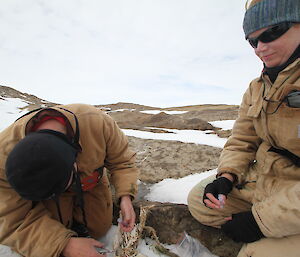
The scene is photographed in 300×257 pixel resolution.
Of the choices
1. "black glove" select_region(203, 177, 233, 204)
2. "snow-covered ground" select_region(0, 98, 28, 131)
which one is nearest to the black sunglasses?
"black glove" select_region(203, 177, 233, 204)

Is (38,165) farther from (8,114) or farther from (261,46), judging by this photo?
(8,114)

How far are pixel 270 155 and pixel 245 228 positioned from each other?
45 cm

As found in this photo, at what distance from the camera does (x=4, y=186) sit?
1.37 meters

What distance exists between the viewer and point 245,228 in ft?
4.53

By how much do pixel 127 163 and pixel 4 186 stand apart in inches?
31.2

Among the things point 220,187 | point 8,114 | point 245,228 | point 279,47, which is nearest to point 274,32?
point 279,47

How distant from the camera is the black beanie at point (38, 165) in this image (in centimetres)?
112

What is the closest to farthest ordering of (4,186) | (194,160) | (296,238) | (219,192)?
1. (296,238)
2. (4,186)
3. (219,192)
4. (194,160)

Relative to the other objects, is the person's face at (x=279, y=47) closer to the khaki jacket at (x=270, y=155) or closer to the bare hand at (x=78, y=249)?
the khaki jacket at (x=270, y=155)

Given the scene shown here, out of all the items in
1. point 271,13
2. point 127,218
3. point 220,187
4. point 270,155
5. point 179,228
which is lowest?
point 179,228

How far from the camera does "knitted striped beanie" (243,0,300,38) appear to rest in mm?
1254

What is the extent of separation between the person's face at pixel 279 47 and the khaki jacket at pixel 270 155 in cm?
8

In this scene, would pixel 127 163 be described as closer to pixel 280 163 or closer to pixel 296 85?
pixel 280 163

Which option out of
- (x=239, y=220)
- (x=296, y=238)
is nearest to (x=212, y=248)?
(x=239, y=220)
